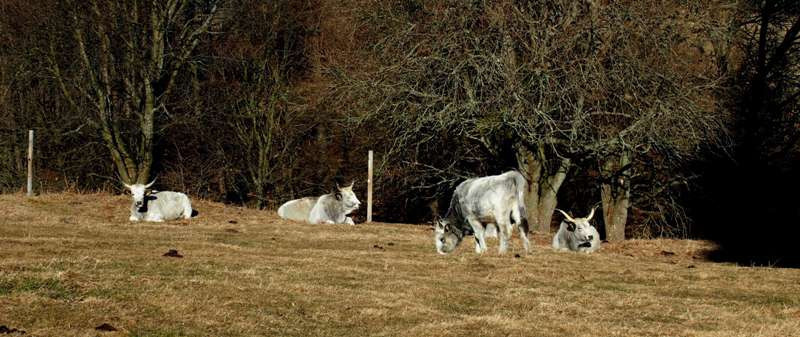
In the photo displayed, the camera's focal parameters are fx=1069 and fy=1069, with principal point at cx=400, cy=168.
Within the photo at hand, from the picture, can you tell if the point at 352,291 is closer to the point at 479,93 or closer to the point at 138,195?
the point at 138,195

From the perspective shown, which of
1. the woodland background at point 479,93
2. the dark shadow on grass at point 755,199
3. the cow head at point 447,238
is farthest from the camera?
the dark shadow on grass at point 755,199

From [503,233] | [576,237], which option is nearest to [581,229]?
[576,237]

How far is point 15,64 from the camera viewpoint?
4231 centimetres

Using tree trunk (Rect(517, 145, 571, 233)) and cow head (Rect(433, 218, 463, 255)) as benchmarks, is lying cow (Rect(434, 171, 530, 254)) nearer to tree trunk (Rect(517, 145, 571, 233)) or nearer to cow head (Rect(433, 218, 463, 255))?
cow head (Rect(433, 218, 463, 255))

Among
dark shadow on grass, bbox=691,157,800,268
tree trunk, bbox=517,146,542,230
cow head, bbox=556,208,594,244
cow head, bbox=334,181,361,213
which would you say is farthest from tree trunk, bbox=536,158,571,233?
cow head, bbox=556,208,594,244

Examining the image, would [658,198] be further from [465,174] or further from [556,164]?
[465,174]

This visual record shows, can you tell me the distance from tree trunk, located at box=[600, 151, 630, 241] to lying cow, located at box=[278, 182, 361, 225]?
7312 millimetres

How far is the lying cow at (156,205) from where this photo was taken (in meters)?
28.3

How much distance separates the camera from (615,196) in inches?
1243

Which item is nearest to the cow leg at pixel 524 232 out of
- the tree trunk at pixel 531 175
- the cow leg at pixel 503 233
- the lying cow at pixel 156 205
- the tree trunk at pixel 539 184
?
the cow leg at pixel 503 233

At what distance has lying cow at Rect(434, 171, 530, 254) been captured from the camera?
20266 millimetres

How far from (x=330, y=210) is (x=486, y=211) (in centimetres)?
1115

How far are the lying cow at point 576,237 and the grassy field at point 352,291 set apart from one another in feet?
6.13

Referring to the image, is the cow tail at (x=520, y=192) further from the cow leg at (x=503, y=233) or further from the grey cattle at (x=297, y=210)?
the grey cattle at (x=297, y=210)
